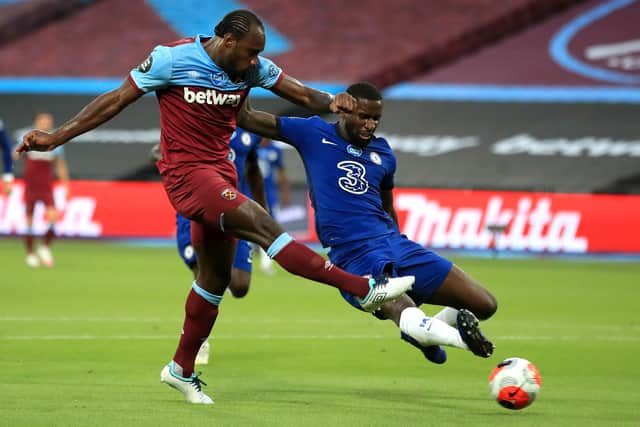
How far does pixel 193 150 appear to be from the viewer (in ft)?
23.8

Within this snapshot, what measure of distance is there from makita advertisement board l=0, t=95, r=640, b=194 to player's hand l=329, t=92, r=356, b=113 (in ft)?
55.5

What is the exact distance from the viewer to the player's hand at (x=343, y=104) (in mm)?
7348

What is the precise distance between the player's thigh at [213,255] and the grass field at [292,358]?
2.43 feet

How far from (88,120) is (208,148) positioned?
731mm

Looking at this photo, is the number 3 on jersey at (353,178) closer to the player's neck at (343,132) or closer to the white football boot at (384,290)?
the player's neck at (343,132)

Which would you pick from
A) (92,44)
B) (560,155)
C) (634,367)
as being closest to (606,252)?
(560,155)

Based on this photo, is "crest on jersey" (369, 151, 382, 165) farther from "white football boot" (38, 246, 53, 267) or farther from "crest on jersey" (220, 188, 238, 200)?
"white football boot" (38, 246, 53, 267)

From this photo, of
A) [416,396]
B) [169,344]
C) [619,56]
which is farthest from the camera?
[619,56]

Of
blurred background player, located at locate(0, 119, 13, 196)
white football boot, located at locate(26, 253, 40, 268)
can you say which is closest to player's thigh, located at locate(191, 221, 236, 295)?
blurred background player, located at locate(0, 119, 13, 196)

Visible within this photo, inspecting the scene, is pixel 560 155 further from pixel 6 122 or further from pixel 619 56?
pixel 6 122

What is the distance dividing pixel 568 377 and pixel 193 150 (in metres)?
3.32

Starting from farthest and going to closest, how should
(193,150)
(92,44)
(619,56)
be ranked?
(92,44) → (619,56) → (193,150)

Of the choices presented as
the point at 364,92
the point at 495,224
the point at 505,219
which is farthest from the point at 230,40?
the point at 505,219

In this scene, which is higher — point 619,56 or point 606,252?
point 619,56
